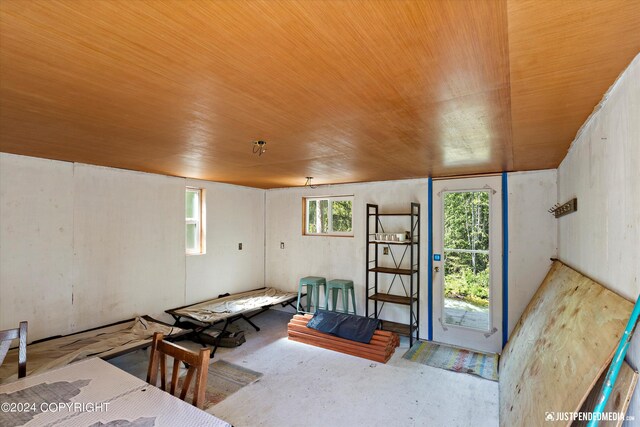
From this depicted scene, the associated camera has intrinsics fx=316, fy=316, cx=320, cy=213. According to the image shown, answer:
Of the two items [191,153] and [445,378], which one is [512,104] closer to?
[191,153]

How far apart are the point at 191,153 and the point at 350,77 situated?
199 cm

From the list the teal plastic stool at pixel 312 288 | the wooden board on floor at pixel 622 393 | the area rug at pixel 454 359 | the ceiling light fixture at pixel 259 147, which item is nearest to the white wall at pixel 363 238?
the teal plastic stool at pixel 312 288

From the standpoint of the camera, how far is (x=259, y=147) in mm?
2615

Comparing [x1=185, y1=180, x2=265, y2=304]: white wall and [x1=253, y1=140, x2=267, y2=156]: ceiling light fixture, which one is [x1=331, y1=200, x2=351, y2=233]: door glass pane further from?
[x1=253, y1=140, x2=267, y2=156]: ceiling light fixture

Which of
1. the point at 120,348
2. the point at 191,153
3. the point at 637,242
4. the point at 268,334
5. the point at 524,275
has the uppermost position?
the point at 191,153

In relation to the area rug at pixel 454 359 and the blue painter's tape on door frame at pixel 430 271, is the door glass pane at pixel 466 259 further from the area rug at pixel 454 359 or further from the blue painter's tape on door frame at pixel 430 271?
the area rug at pixel 454 359

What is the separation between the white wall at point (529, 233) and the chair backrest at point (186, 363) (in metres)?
3.64

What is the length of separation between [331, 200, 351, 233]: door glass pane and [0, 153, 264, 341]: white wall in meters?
1.81

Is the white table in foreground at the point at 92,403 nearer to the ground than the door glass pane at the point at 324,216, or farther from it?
nearer to the ground

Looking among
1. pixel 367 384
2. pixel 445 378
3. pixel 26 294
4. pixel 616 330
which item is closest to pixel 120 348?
pixel 26 294

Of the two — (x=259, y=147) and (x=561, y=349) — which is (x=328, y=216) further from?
(x=561, y=349)

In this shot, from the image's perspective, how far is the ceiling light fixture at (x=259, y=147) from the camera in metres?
2.49

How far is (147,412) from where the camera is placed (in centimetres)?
153

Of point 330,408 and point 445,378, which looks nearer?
point 330,408
